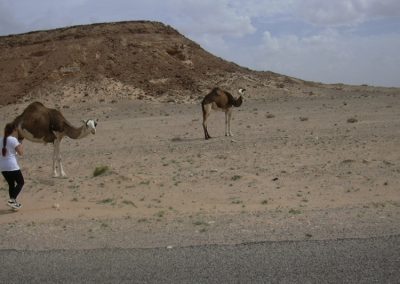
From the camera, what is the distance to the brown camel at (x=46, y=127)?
1486cm

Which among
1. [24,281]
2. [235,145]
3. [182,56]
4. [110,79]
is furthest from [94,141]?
[182,56]

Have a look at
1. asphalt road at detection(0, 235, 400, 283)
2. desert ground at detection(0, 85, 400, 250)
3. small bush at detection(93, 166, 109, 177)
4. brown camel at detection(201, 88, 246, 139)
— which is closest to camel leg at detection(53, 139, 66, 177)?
desert ground at detection(0, 85, 400, 250)

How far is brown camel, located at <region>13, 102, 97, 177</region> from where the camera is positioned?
14859mm

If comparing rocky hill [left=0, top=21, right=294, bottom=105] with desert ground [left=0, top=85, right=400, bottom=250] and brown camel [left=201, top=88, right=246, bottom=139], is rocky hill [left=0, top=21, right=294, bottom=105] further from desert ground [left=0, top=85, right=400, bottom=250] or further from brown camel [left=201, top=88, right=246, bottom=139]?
brown camel [left=201, top=88, right=246, bottom=139]

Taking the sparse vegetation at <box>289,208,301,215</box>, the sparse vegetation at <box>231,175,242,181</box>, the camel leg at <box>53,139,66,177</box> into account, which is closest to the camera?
the sparse vegetation at <box>289,208,301,215</box>

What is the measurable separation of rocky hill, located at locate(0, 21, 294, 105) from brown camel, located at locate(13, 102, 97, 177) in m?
25.7

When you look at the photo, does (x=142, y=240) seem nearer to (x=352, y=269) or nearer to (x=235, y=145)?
(x=352, y=269)

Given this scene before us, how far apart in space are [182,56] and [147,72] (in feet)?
14.8

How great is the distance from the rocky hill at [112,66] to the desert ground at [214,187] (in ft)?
59.4

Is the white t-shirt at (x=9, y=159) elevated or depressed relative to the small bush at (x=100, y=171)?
elevated

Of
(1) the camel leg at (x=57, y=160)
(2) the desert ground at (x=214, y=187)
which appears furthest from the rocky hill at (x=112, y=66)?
(1) the camel leg at (x=57, y=160)

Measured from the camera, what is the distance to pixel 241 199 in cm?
1152

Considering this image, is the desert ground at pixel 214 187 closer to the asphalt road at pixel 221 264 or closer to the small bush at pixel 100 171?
the small bush at pixel 100 171

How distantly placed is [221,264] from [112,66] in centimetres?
4050
